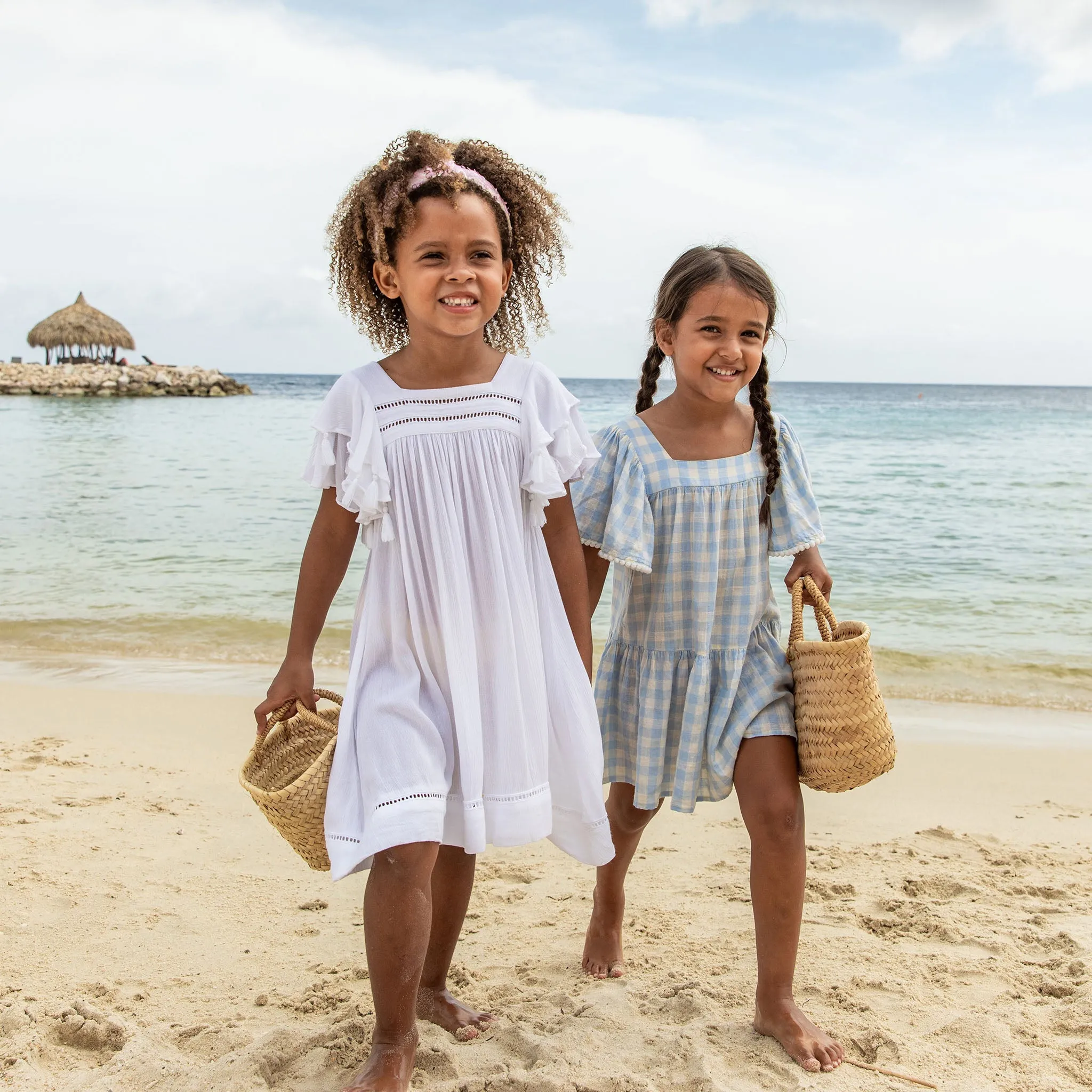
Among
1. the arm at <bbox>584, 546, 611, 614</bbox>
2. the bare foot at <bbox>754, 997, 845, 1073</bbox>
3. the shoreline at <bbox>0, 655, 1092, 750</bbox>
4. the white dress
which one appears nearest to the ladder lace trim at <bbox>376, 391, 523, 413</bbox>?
the white dress

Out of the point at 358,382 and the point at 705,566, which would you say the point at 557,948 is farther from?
the point at 358,382

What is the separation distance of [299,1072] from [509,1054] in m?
0.46

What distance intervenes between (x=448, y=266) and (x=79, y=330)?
4684cm

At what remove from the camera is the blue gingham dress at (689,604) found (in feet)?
8.29

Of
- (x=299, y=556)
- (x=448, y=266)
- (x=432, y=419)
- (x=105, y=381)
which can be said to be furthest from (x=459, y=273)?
(x=105, y=381)

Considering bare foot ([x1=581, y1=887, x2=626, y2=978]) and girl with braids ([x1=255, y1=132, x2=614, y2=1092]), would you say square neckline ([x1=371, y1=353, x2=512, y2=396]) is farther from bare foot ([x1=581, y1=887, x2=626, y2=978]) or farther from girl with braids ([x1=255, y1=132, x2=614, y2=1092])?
bare foot ([x1=581, y1=887, x2=626, y2=978])

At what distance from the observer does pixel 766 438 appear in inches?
105

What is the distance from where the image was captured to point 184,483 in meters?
15.4

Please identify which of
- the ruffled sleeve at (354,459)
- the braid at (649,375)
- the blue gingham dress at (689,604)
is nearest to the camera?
the ruffled sleeve at (354,459)

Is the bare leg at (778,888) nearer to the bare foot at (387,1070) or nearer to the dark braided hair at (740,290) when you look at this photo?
the dark braided hair at (740,290)

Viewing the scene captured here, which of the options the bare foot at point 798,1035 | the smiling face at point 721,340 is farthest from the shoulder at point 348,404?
the bare foot at point 798,1035

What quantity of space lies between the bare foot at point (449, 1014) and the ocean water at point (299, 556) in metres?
4.00

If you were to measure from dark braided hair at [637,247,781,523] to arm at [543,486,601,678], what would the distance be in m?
0.52

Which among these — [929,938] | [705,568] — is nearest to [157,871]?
[705,568]
